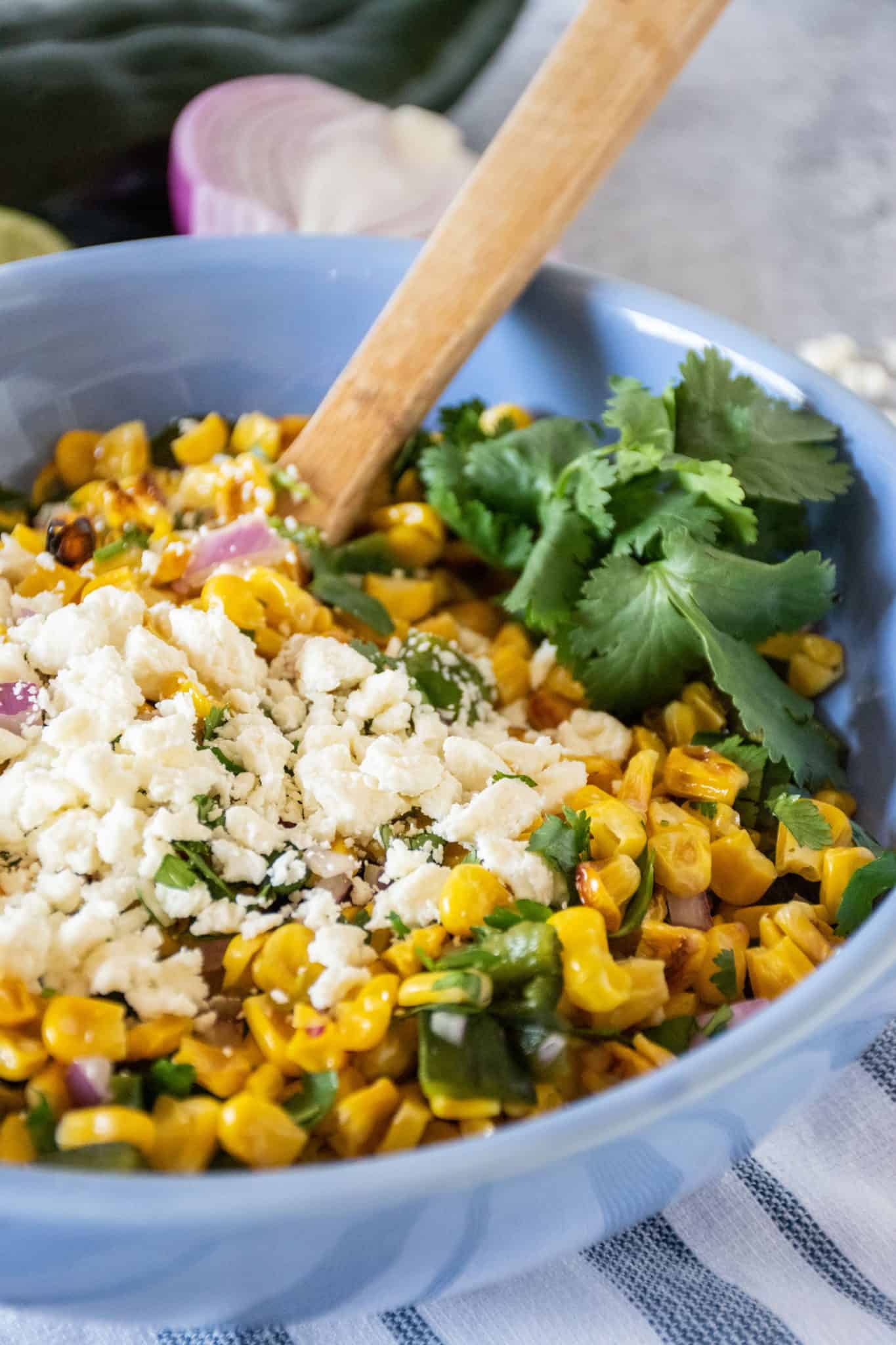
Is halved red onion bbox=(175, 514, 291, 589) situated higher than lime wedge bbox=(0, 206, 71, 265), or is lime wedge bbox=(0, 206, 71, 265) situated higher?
halved red onion bbox=(175, 514, 291, 589)

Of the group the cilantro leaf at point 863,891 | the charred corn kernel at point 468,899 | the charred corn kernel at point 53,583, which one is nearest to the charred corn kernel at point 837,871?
the cilantro leaf at point 863,891

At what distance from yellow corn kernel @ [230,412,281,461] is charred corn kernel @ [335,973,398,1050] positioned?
98cm

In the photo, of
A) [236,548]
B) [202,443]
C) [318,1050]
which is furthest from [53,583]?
[318,1050]

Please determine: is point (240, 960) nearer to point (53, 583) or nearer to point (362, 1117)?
point (362, 1117)

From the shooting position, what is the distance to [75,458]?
2002 mm

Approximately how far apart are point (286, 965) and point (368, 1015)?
0.12m

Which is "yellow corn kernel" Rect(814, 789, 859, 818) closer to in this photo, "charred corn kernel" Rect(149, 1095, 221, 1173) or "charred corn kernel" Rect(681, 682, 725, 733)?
"charred corn kernel" Rect(681, 682, 725, 733)

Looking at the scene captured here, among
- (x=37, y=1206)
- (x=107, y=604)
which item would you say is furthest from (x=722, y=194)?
(x=37, y=1206)

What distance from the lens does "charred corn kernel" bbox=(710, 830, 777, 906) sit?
1.53 m

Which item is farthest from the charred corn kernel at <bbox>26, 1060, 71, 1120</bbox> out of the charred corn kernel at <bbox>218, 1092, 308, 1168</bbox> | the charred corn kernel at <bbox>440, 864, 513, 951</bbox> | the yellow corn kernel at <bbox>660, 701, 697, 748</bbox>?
the yellow corn kernel at <bbox>660, 701, 697, 748</bbox>

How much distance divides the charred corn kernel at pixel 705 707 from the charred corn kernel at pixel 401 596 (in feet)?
1.32

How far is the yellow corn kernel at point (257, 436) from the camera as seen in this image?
200 cm

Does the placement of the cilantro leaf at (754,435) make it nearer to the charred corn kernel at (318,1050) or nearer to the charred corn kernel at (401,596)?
the charred corn kernel at (401,596)

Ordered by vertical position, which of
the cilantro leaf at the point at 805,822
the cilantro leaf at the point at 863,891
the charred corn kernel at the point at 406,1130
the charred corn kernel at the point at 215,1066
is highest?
the cilantro leaf at the point at 863,891
